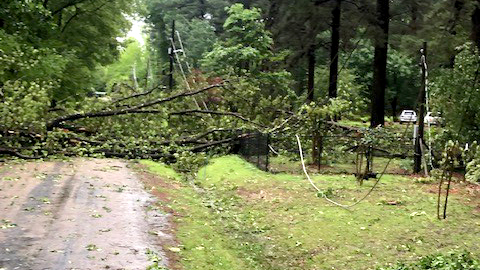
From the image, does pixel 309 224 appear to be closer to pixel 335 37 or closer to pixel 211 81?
pixel 335 37

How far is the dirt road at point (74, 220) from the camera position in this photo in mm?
6072

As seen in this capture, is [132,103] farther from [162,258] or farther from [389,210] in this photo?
[162,258]

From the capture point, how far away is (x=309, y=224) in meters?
8.84

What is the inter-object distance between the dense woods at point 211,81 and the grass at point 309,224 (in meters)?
2.02

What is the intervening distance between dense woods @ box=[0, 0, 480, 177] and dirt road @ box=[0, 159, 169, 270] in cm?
257

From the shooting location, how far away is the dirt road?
6072 millimetres

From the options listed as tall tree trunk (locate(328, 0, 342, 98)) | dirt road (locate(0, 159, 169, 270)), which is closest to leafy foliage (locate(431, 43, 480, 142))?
tall tree trunk (locate(328, 0, 342, 98))

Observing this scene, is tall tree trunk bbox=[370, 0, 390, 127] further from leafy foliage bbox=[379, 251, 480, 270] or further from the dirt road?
leafy foliage bbox=[379, 251, 480, 270]

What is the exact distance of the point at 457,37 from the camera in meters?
19.0

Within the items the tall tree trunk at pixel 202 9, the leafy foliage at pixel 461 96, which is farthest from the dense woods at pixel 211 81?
the tall tree trunk at pixel 202 9

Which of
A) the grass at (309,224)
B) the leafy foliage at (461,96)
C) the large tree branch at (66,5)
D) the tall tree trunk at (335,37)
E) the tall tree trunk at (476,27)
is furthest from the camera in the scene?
the large tree branch at (66,5)

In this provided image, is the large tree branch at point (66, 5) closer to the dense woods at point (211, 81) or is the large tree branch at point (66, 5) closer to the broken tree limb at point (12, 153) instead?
the dense woods at point (211, 81)

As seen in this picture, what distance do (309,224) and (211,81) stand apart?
17847mm

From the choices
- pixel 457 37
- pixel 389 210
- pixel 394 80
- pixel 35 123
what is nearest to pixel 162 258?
pixel 389 210
